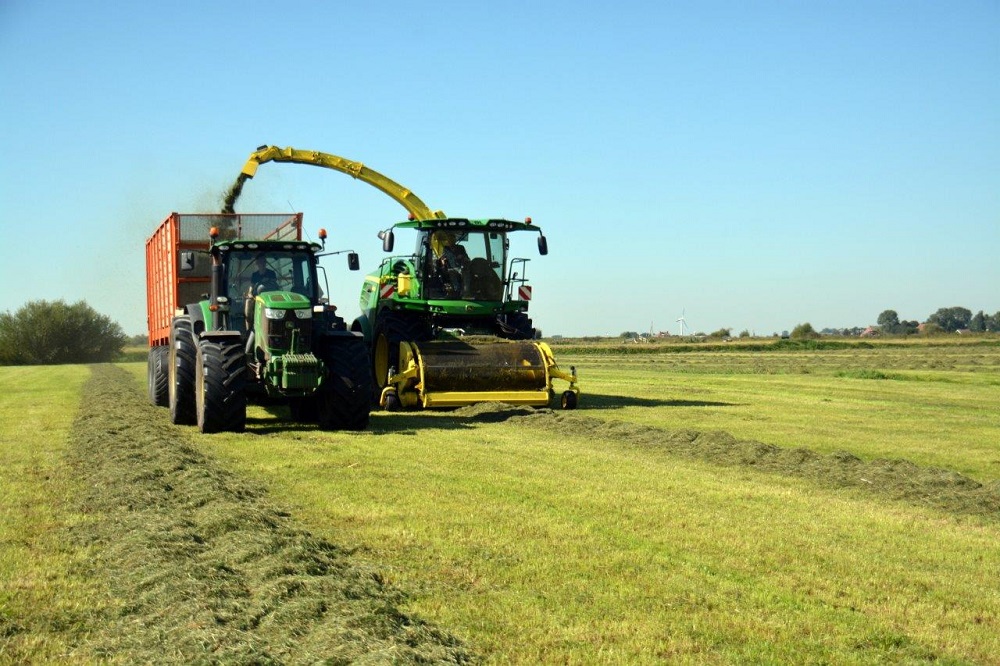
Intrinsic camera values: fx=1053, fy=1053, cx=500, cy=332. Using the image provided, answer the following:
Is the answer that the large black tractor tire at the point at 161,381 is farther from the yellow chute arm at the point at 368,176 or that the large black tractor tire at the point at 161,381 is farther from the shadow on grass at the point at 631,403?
the shadow on grass at the point at 631,403

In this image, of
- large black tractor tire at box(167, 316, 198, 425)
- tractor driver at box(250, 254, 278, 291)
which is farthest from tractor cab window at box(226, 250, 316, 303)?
large black tractor tire at box(167, 316, 198, 425)

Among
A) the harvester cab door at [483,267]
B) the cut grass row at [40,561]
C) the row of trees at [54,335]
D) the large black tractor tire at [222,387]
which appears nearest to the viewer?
the cut grass row at [40,561]

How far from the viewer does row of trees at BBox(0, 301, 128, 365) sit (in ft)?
196

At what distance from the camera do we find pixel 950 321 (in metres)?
141

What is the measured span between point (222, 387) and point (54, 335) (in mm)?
53032

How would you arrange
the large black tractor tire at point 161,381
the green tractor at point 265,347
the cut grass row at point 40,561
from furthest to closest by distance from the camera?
the large black tractor tire at point 161,381 < the green tractor at point 265,347 < the cut grass row at point 40,561

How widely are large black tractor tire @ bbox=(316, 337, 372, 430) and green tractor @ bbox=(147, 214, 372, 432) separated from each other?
0.01 m

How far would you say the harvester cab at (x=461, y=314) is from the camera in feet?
55.7

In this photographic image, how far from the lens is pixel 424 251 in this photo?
18.5 meters

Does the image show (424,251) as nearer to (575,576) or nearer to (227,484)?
(227,484)

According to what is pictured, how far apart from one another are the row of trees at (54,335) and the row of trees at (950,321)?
306 ft

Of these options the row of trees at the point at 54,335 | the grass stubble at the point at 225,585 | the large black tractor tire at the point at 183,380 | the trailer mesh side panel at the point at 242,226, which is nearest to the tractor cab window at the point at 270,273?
the large black tractor tire at the point at 183,380

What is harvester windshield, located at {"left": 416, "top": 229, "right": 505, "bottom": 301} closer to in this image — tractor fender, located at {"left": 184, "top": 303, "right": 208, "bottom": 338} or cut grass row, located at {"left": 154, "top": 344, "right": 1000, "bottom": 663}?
tractor fender, located at {"left": 184, "top": 303, "right": 208, "bottom": 338}

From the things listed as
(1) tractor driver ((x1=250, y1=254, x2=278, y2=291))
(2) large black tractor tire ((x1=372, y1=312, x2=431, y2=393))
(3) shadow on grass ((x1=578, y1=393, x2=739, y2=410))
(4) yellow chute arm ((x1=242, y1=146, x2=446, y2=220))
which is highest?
(4) yellow chute arm ((x1=242, y1=146, x2=446, y2=220))
